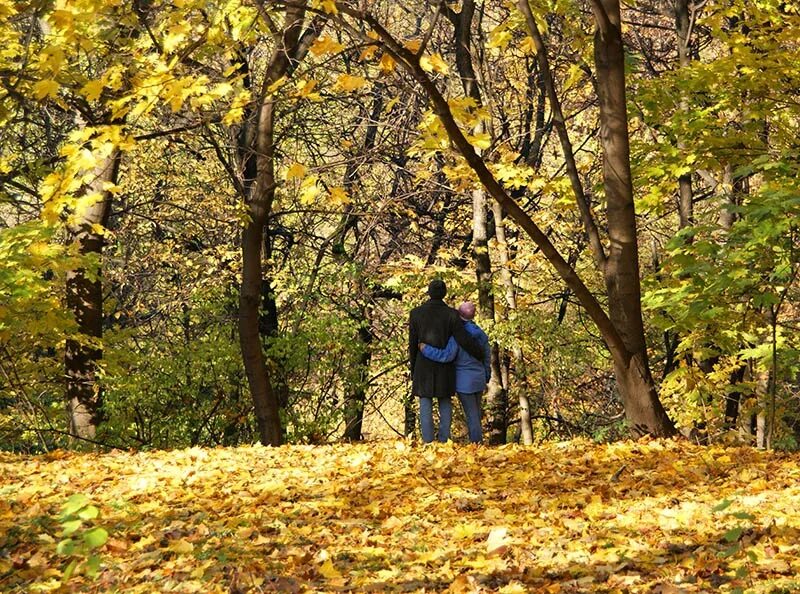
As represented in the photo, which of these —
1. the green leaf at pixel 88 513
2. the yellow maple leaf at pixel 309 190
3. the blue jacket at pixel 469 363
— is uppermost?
the yellow maple leaf at pixel 309 190

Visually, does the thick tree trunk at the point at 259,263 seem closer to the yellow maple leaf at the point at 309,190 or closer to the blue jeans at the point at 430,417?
the blue jeans at the point at 430,417

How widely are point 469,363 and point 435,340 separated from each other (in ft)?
1.42

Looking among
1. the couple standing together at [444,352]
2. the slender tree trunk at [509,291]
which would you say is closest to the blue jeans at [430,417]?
the couple standing together at [444,352]

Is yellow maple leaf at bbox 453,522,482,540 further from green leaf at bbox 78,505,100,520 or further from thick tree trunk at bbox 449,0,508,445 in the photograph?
thick tree trunk at bbox 449,0,508,445

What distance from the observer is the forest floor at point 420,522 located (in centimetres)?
422

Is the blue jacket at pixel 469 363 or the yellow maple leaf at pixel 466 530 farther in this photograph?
the blue jacket at pixel 469 363

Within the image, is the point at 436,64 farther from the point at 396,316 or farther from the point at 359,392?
the point at 396,316

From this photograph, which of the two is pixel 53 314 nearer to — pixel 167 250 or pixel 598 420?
pixel 167 250

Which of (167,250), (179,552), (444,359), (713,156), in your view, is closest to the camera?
(179,552)

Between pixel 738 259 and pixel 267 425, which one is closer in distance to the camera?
pixel 738 259

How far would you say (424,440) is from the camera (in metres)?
9.51

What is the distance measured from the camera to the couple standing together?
9.02 metres

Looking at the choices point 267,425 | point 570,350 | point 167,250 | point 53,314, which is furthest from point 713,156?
point 167,250

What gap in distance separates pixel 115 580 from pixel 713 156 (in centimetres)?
843
